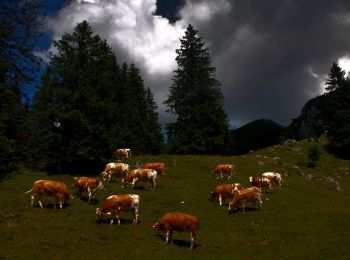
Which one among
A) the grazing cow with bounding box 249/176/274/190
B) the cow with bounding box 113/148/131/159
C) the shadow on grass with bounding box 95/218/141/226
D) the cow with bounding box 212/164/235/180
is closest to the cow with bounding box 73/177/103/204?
the shadow on grass with bounding box 95/218/141/226

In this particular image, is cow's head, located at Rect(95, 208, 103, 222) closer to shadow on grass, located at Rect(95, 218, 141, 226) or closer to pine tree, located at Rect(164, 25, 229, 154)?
shadow on grass, located at Rect(95, 218, 141, 226)

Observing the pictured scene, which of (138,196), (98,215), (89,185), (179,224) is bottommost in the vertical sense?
(179,224)

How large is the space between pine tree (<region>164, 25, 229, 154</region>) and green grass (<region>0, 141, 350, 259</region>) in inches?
762

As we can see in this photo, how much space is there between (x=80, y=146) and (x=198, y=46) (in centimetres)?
3495

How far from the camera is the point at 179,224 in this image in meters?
23.4

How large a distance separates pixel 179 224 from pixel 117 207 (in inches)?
210

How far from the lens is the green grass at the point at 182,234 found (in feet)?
72.3

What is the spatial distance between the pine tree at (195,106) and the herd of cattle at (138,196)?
59.8 feet

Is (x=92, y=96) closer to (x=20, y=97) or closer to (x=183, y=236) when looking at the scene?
(x=183, y=236)

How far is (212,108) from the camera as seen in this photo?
64.4 meters

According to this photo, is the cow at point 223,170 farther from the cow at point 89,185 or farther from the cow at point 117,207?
the cow at point 117,207

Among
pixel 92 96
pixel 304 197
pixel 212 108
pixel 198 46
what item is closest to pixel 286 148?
pixel 212 108

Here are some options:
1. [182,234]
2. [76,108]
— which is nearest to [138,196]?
[182,234]

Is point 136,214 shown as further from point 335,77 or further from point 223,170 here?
point 335,77
